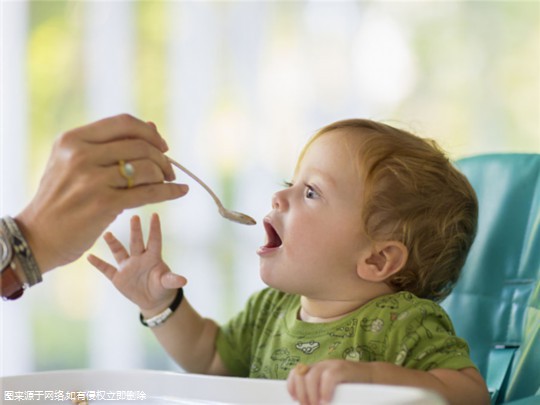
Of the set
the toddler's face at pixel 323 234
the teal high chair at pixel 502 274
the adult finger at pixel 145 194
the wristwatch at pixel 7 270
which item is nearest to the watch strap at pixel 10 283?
→ the wristwatch at pixel 7 270

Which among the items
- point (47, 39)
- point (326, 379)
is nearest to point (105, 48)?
point (47, 39)

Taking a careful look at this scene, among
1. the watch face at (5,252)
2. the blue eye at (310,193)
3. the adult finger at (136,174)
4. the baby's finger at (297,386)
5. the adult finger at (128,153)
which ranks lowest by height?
the baby's finger at (297,386)

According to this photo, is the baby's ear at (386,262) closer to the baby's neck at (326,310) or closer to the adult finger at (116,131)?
the baby's neck at (326,310)

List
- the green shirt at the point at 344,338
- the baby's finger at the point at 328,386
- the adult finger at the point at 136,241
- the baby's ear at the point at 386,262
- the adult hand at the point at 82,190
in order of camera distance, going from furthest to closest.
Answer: the adult finger at the point at 136,241
the baby's ear at the point at 386,262
the green shirt at the point at 344,338
the adult hand at the point at 82,190
the baby's finger at the point at 328,386

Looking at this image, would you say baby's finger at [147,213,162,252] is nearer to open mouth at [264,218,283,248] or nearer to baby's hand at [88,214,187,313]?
baby's hand at [88,214,187,313]

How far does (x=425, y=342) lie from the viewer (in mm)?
1270

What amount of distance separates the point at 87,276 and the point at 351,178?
12.6 feet

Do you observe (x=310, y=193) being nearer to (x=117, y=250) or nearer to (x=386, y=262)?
(x=386, y=262)

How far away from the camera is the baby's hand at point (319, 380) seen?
1049mm

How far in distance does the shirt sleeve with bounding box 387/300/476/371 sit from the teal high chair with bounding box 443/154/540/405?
22 centimetres

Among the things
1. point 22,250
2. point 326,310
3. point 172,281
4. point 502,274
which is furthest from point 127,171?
point 502,274

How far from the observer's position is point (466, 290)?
5.13ft

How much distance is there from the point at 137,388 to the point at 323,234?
1.23 ft

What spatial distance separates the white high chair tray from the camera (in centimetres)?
118
